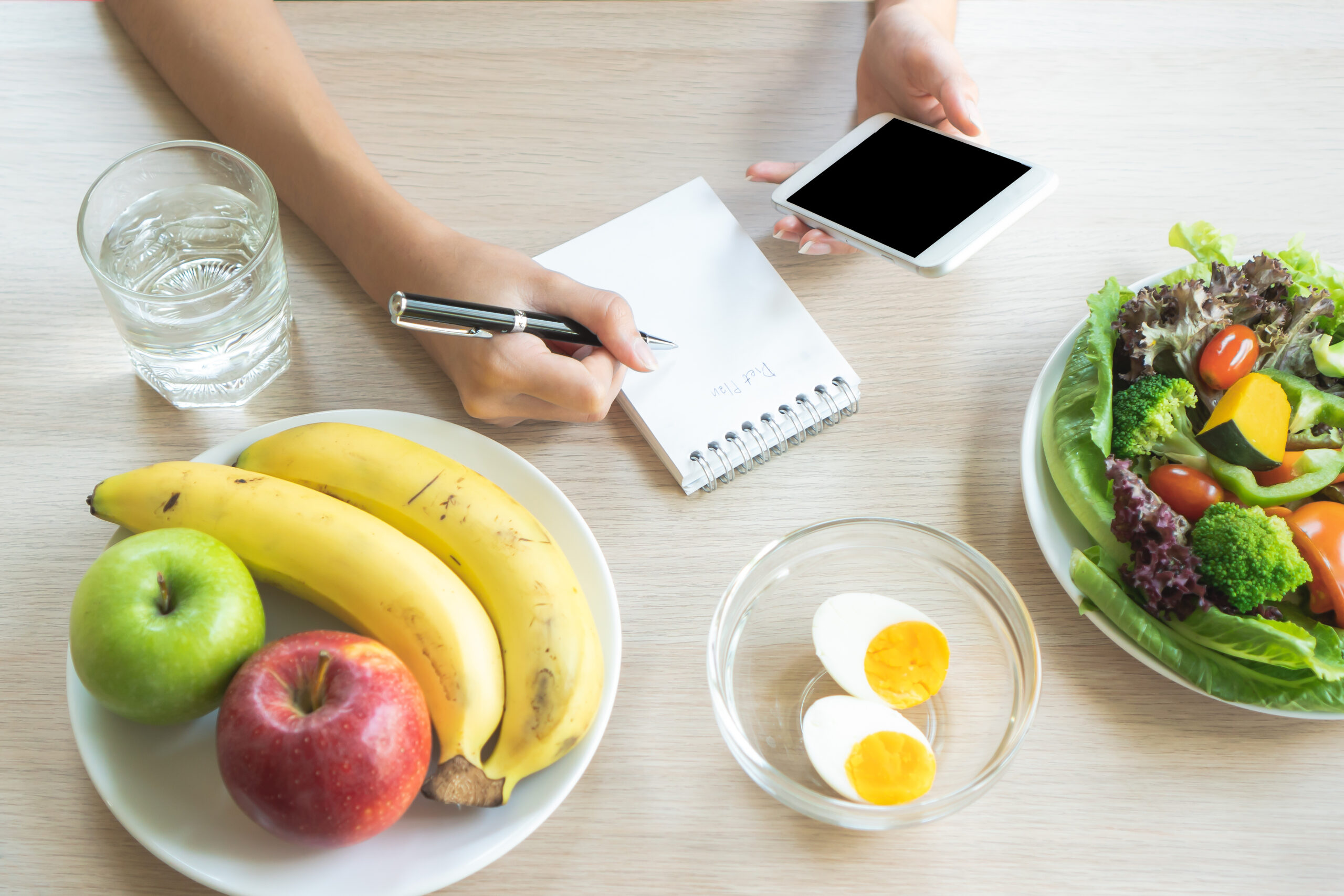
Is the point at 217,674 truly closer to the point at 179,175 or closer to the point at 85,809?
the point at 85,809

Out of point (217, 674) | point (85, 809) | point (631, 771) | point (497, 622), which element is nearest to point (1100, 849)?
point (631, 771)

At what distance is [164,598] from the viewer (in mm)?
672

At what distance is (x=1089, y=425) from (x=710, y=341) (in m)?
0.38

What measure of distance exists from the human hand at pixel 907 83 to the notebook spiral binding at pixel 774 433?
0.19 metres

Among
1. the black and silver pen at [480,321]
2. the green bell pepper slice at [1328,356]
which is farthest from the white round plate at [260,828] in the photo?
the green bell pepper slice at [1328,356]

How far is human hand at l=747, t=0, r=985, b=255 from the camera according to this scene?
3.34 feet

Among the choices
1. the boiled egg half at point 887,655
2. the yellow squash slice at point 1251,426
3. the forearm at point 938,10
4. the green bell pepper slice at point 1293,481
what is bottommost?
the boiled egg half at point 887,655

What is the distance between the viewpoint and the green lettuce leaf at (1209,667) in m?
0.74

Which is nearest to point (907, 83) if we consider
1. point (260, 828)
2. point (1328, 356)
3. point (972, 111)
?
point (972, 111)

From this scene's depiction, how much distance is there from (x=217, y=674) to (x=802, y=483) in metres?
0.54

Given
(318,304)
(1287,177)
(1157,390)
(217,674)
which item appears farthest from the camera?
(1287,177)

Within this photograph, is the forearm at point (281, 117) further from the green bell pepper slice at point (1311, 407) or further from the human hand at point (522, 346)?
the green bell pepper slice at point (1311, 407)

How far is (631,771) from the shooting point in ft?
2.48

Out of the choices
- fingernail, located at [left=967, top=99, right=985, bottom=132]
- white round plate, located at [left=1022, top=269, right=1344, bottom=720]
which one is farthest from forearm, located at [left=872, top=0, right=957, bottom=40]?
white round plate, located at [left=1022, top=269, right=1344, bottom=720]
